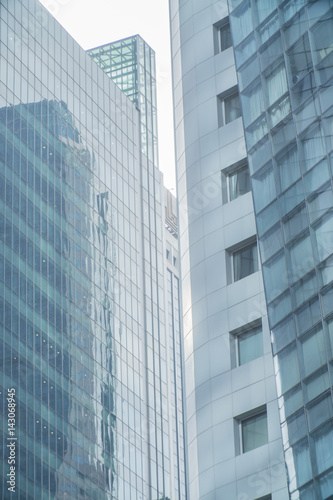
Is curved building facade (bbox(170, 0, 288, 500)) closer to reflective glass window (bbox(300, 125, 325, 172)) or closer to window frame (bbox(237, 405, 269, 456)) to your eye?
window frame (bbox(237, 405, 269, 456))

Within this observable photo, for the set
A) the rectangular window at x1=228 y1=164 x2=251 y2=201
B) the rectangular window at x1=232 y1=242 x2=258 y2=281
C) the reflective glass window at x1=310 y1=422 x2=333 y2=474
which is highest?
the rectangular window at x1=228 y1=164 x2=251 y2=201

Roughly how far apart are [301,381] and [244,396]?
17.7 feet

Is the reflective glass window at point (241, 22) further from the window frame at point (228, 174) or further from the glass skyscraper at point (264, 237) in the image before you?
the window frame at point (228, 174)

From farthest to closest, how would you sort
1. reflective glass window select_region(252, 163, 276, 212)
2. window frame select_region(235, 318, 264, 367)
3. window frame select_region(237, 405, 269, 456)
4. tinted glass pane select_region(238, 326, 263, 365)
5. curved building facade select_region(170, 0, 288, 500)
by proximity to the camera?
window frame select_region(235, 318, 264, 367) → tinted glass pane select_region(238, 326, 263, 365) → reflective glass window select_region(252, 163, 276, 212) → window frame select_region(237, 405, 269, 456) → curved building facade select_region(170, 0, 288, 500)

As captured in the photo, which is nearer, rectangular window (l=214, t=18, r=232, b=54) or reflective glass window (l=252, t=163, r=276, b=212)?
reflective glass window (l=252, t=163, r=276, b=212)

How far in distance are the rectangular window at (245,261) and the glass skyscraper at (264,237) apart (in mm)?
59

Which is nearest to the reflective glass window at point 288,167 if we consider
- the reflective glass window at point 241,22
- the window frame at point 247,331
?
the window frame at point 247,331

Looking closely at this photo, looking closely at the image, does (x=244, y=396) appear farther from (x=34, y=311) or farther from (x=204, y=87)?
(x=34, y=311)

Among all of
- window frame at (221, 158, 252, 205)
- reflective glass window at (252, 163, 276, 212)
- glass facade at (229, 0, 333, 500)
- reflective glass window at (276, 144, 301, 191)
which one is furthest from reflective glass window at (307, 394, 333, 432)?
window frame at (221, 158, 252, 205)

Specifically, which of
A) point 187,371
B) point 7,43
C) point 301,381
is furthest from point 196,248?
point 7,43

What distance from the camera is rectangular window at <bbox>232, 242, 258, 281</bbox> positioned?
4397 cm

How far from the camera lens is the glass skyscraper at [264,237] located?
35906 mm

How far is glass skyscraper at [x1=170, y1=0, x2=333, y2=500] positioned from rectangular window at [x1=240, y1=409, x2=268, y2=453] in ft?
0.16

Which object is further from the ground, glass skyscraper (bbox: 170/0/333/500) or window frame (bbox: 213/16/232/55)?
window frame (bbox: 213/16/232/55)
